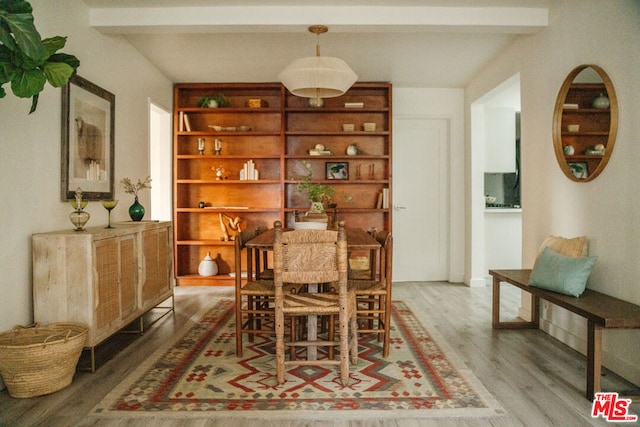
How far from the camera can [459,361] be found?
10.1 feet

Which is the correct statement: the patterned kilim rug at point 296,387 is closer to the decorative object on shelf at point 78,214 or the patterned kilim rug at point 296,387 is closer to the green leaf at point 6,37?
the decorative object on shelf at point 78,214

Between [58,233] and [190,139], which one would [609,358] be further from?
[190,139]

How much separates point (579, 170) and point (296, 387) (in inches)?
101

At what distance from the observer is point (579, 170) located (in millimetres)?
3336

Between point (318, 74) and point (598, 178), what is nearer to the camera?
point (598, 178)

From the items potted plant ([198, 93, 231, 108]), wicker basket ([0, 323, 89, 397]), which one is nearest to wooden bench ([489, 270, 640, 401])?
wicker basket ([0, 323, 89, 397])

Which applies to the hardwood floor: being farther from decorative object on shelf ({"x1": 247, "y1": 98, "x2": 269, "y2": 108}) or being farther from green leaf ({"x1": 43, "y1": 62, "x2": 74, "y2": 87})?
decorative object on shelf ({"x1": 247, "y1": 98, "x2": 269, "y2": 108})

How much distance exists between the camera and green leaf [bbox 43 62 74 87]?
222cm

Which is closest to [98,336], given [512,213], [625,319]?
[625,319]

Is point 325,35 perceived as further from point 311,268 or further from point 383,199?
point 311,268

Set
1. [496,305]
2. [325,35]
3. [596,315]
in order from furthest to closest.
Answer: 1. [325,35]
2. [496,305]
3. [596,315]

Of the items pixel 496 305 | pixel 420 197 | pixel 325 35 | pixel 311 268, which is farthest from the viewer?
pixel 420 197

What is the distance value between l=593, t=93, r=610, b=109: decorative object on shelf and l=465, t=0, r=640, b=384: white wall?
12 cm

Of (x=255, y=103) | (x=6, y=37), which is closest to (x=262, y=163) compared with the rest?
(x=255, y=103)
